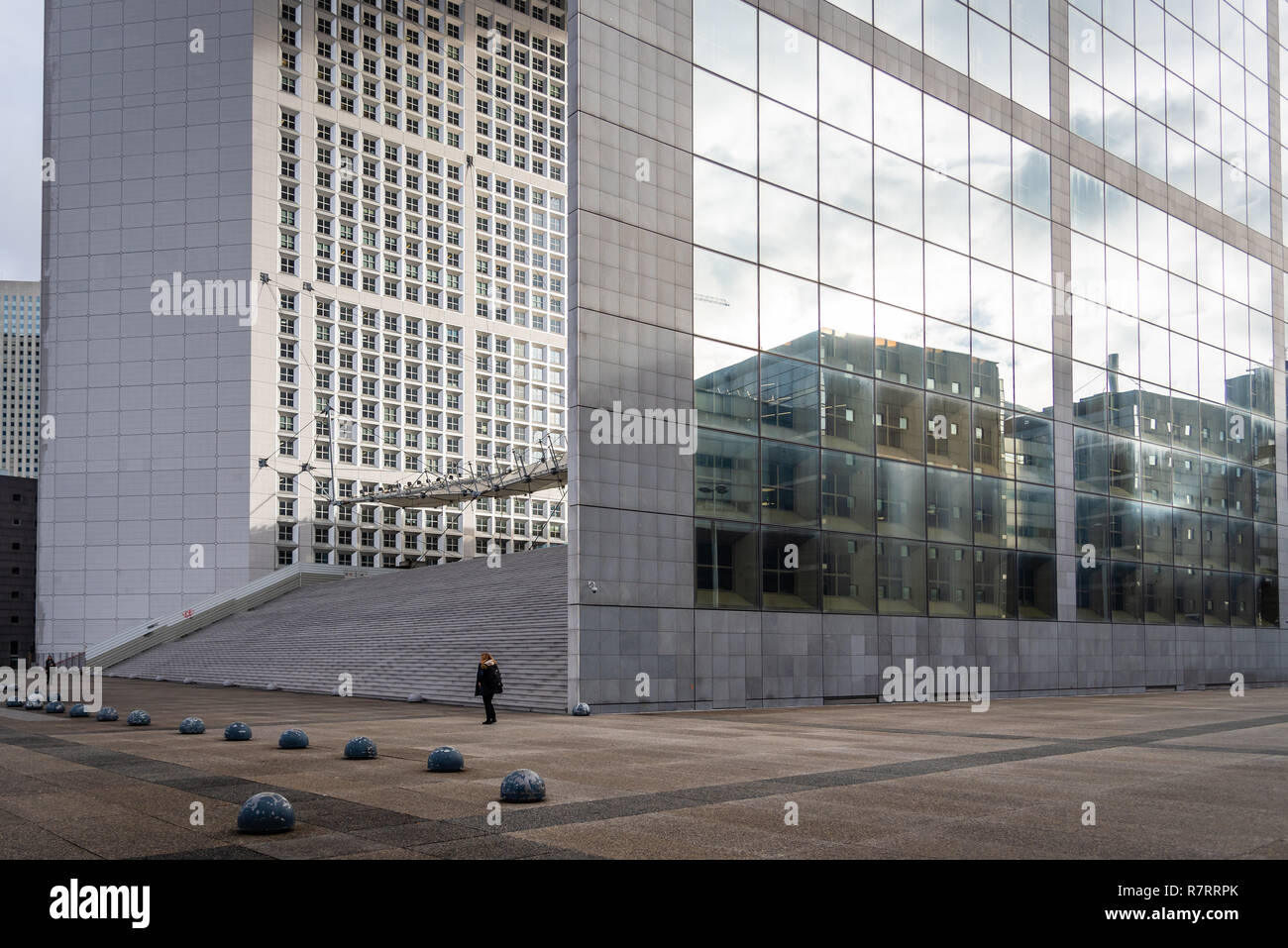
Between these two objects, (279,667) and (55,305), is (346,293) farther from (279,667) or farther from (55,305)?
(279,667)

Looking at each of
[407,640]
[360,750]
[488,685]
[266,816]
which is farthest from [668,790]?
[407,640]

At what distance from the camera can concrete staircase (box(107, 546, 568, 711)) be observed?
99.1 ft

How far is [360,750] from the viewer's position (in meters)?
15.3

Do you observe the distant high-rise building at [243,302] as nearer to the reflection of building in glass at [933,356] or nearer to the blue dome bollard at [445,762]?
the reflection of building in glass at [933,356]

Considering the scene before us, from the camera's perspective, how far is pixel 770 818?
10398mm

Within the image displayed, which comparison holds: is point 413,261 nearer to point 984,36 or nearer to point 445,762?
point 984,36

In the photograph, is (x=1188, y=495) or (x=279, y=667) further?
(x=1188, y=495)

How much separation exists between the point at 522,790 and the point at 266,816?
2.81 metres

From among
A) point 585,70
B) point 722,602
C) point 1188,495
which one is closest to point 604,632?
point 722,602

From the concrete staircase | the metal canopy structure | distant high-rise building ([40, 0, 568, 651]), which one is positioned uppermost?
distant high-rise building ([40, 0, 568, 651])

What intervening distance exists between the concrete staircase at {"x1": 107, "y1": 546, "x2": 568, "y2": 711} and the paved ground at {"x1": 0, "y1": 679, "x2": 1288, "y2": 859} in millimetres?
7434

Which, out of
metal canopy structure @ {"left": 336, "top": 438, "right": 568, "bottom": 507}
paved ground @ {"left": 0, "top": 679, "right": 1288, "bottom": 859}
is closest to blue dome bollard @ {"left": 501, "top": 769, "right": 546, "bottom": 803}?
paved ground @ {"left": 0, "top": 679, "right": 1288, "bottom": 859}

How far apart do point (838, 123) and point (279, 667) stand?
27.5 meters

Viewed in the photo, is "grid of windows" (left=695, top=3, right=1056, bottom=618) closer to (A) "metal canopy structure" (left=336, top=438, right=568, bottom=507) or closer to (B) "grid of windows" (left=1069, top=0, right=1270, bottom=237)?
(B) "grid of windows" (left=1069, top=0, right=1270, bottom=237)
